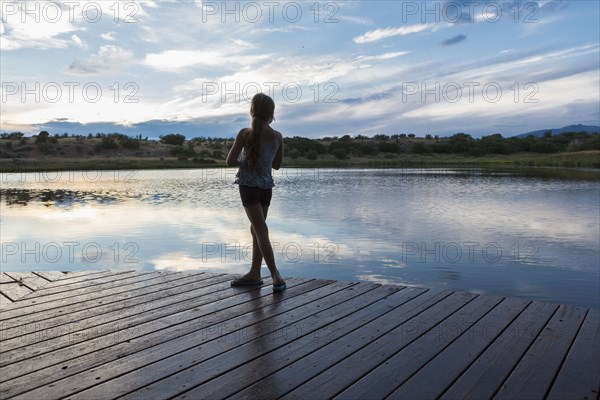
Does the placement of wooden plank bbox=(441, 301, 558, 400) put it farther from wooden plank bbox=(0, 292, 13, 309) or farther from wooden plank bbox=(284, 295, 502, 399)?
wooden plank bbox=(0, 292, 13, 309)

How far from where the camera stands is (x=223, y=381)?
9.23 ft

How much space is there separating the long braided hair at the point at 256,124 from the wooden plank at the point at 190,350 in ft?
4.50

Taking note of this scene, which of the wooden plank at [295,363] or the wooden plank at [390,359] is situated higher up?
the wooden plank at [295,363]

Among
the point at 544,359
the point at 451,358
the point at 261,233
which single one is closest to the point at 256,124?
the point at 261,233

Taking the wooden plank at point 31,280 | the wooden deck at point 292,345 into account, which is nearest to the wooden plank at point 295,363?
the wooden deck at point 292,345

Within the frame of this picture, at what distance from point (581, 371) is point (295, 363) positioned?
178 centimetres

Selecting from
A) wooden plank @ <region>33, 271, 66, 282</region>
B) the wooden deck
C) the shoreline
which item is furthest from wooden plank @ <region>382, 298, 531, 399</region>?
the shoreline

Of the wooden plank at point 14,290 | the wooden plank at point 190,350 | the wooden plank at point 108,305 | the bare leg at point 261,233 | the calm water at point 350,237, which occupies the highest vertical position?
the bare leg at point 261,233

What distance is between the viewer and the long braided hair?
4.38 meters

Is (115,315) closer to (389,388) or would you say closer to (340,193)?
(389,388)

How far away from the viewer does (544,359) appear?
3148 mm

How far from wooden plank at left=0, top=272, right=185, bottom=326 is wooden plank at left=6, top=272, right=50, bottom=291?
0.26 m

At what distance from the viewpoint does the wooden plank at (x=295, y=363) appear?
8.89ft

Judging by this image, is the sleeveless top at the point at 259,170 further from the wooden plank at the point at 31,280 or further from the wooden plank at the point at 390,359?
the wooden plank at the point at 31,280
